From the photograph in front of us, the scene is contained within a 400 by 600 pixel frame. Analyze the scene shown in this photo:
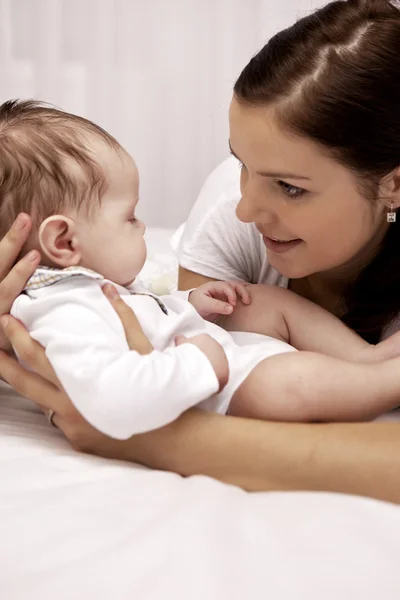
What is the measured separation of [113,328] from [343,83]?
603 mm

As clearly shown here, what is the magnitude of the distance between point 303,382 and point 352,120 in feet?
1.58

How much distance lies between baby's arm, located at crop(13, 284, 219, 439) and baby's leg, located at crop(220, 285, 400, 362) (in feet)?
1.29

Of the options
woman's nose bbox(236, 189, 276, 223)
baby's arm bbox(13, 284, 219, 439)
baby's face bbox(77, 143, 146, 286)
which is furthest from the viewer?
woman's nose bbox(236, 189, 276, 223)

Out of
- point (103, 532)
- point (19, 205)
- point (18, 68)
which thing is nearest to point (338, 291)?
point (19, 205)

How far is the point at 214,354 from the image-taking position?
1146 mm

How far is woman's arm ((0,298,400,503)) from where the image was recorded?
105 centimetres

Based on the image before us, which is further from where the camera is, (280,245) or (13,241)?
(280,245)

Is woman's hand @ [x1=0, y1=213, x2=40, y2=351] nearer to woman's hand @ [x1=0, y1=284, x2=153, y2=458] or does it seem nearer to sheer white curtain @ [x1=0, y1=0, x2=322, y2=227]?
woman's hand @ [x1=0, y1=284, x2=153, y2=458]

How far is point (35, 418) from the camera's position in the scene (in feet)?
4.35

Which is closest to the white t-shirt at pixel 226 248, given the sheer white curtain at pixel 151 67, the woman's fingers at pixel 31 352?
the woman's fingers at pixel 31 352

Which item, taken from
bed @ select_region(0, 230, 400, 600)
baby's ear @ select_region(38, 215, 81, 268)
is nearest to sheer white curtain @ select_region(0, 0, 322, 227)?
baby's ear @ select_region(38, 215, 81, 268)

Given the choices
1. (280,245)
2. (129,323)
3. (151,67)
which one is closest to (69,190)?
(129,323)

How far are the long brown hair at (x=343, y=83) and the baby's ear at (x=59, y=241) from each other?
42cm

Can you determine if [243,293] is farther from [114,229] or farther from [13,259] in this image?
[13,259]
